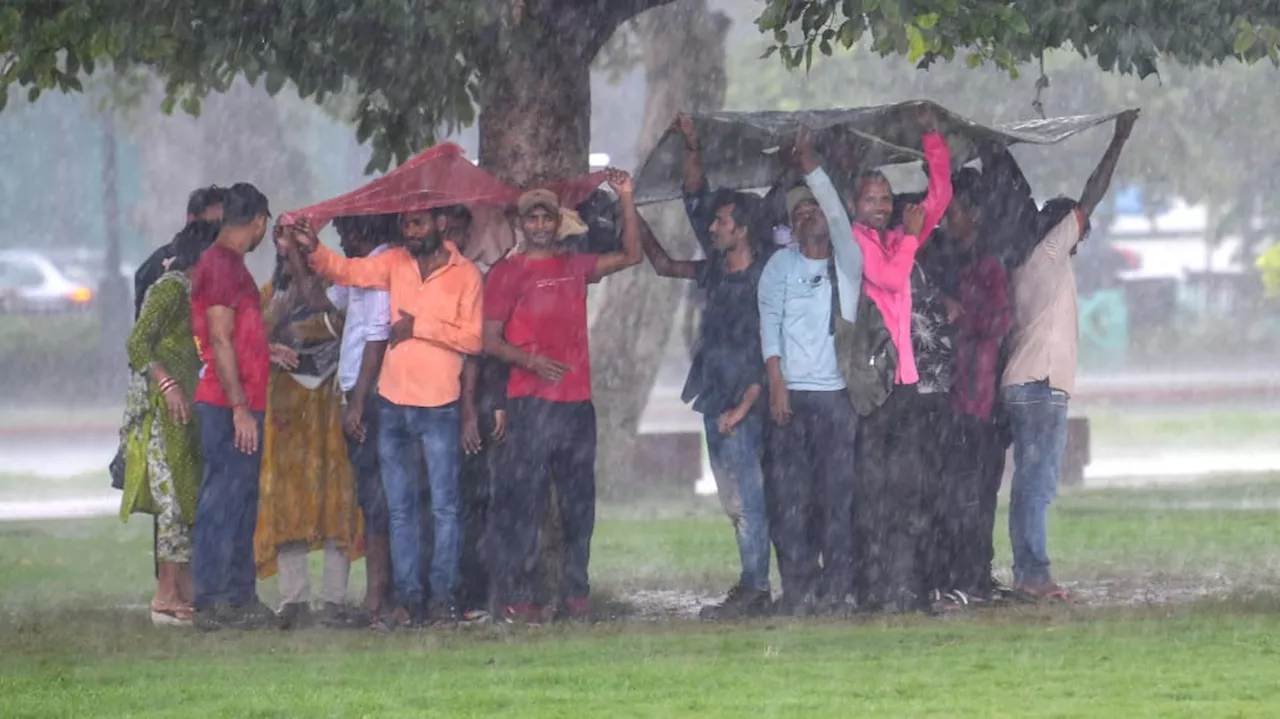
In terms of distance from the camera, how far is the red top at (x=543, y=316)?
1020 centimetres

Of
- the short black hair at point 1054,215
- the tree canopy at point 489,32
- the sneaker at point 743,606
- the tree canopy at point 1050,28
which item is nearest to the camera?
the tree canopy at point 1050,28

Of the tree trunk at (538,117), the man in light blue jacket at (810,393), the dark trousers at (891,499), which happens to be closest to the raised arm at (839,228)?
the man in light blue jacket at (810,393)

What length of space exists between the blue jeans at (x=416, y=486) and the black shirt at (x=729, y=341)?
3.81ft

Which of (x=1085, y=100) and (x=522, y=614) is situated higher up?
(x=1085, y=100)

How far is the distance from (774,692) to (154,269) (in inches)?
157

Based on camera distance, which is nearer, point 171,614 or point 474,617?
point 474,617

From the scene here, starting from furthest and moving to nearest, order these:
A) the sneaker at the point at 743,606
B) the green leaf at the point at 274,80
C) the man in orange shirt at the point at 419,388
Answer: the green leaf at the point at 274,80
the sneaker at the point at 743,606
the man in orange shirt at the point at 419,388

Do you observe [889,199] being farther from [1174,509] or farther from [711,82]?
[711,82]

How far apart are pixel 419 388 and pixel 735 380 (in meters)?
1.45

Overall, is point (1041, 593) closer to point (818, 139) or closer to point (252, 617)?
point (818, 139)

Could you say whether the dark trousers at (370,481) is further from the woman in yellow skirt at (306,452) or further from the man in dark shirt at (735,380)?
the man in dark shirt at (735,380)

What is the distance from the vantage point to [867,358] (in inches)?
405

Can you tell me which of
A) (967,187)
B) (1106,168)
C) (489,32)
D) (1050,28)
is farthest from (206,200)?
(1106,168)

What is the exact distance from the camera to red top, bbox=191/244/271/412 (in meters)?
10.2
